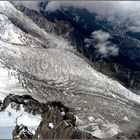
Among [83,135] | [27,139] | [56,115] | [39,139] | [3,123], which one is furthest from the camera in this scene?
[3,123]

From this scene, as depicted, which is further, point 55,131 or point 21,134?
point 21,134

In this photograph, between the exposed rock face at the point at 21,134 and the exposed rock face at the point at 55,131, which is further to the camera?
the exposed rock face at the point at 21,134

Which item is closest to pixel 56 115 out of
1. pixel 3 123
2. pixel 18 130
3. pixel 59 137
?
pixel 18 130

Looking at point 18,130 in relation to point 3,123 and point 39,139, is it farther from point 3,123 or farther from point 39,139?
point 3,123

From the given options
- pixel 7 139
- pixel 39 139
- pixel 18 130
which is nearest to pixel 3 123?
pixel 18 130

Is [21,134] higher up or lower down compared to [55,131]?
lower down

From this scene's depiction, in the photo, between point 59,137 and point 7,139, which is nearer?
point 59,137

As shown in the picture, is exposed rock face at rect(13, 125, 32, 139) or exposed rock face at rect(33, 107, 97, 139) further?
exposed rock face at rect(13, 125, 32, 139)

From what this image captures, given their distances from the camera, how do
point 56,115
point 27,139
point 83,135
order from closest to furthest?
1. point 27,139
2. point 83,135
3. point 56,115

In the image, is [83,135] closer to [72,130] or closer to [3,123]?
[72,130]
